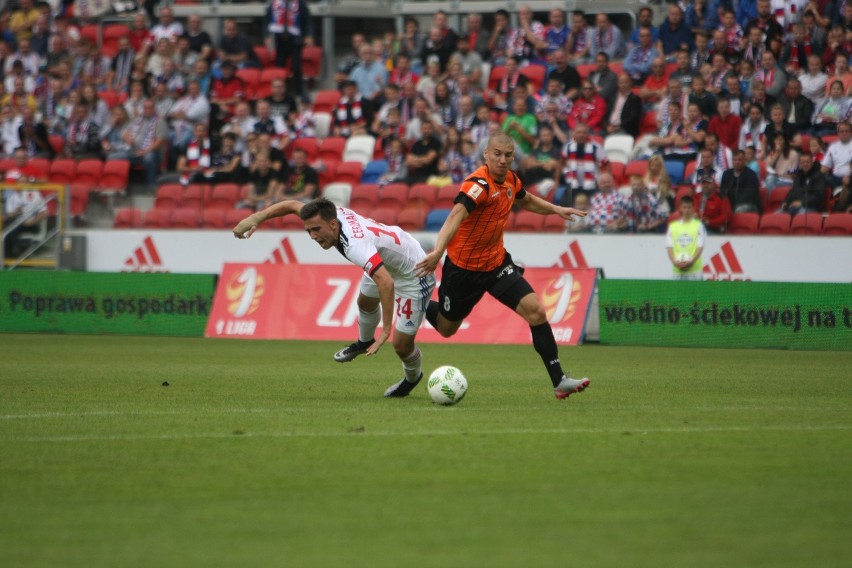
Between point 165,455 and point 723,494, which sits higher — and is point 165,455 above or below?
below

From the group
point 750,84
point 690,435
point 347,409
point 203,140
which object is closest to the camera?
point 690,435

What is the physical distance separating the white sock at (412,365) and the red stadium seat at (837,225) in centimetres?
1120

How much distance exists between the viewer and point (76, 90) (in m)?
29.4

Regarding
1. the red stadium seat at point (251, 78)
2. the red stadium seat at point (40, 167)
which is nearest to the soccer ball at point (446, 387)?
the red stadium seat at point (251, 78)

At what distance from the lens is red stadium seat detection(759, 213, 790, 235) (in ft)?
70.0

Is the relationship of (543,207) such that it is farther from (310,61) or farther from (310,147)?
(310,61)

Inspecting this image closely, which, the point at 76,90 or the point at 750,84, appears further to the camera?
the point at 76,90

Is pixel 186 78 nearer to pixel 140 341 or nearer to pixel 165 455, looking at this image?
pixel 140 341

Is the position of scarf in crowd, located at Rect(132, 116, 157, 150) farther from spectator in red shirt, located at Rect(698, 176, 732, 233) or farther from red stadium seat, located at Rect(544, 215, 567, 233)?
spectator in red shirt, located at Rect(698, 176, 732, 233)

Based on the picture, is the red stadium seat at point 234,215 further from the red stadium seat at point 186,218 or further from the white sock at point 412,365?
the white sock at point 412,365

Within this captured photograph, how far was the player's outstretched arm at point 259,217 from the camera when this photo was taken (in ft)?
38.1

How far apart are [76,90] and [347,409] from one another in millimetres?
20510

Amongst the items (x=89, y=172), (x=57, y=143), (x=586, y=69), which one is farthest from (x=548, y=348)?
(x=57, y=143)

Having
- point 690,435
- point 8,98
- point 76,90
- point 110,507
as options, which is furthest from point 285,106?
point 110,507
